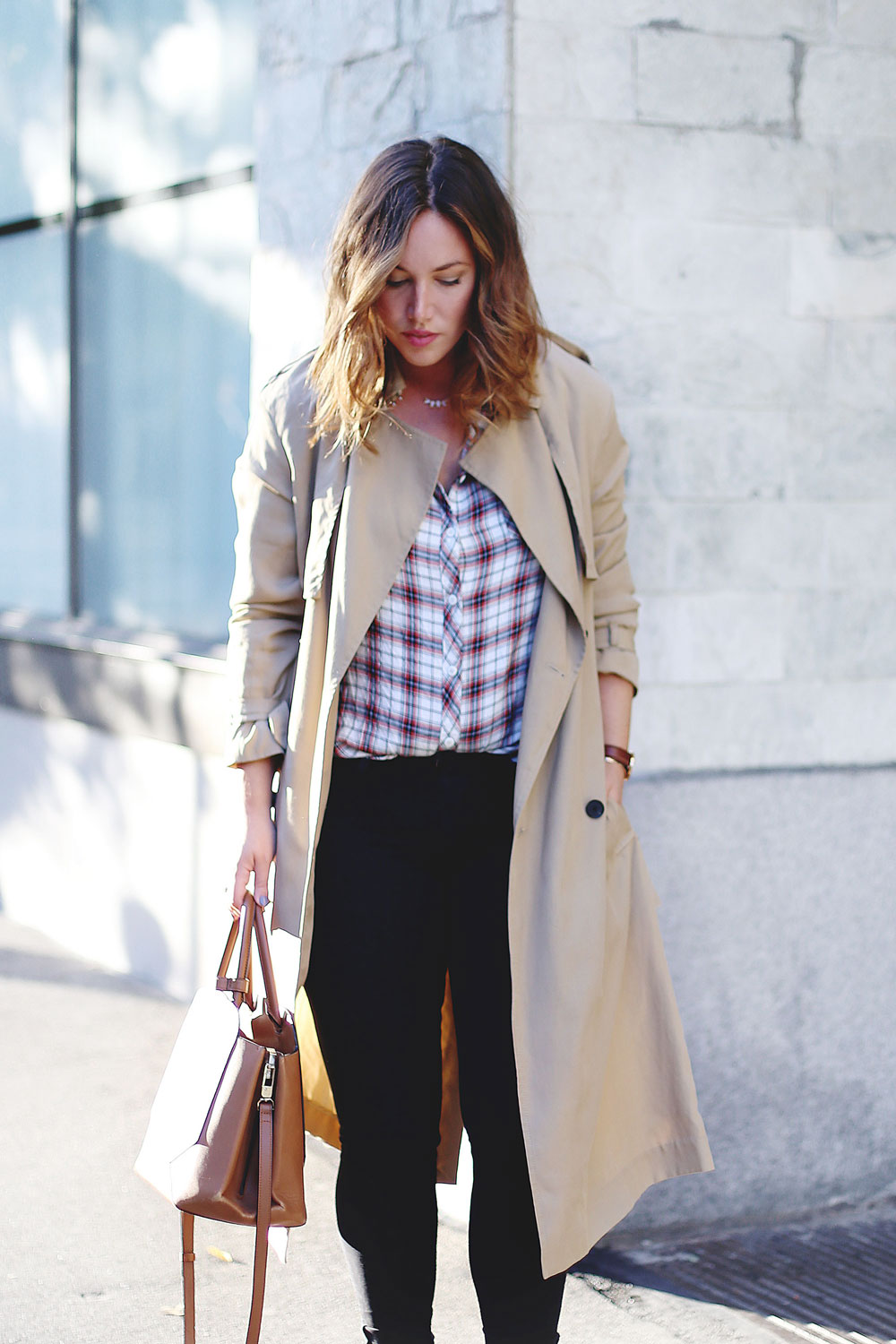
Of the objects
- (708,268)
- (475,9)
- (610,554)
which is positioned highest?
(475,9)

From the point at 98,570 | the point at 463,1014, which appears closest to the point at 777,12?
the point at 463,1014

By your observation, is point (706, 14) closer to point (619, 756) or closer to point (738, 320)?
point (738, 320)

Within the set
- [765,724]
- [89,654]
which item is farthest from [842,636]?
[89,654]

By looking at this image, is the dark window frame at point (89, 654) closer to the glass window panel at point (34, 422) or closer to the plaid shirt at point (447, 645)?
the glass window panel at point (34, 422)

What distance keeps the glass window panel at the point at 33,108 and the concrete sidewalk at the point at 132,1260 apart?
3318 millimetres

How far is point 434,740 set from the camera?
2.34 meters

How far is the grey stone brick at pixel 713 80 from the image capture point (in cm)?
327

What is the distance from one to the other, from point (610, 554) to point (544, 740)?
48 cm

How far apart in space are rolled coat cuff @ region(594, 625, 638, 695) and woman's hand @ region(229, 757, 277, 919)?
1.99 ft

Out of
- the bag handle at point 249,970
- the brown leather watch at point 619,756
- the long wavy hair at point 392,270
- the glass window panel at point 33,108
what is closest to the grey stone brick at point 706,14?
the long wavy hair at point 392,270

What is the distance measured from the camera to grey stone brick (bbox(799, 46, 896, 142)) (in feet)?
11.2

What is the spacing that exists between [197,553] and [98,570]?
68cm

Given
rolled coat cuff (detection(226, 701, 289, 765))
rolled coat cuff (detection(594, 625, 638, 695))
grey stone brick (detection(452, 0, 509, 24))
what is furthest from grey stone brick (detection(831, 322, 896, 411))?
rolled coat cuff (detection(226, 701, 289, 765))

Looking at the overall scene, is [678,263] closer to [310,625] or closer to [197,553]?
[310,625]
